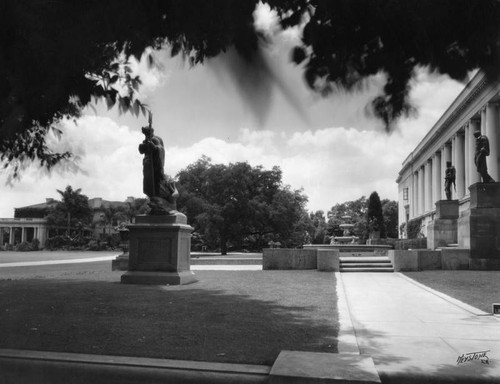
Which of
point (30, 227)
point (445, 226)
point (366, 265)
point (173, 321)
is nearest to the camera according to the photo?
point (173, 321)

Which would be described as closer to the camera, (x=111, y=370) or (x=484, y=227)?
(x=111, y=370)

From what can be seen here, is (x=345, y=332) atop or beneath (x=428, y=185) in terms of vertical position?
beneath

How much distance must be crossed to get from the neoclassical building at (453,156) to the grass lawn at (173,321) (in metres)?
13.0

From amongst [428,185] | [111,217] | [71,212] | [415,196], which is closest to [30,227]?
[71,212]

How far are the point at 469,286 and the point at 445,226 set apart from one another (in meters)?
15.4

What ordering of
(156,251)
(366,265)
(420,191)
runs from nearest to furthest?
(156,251) < (366,265) < (420,191)

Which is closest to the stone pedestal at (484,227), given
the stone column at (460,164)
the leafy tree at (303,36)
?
the leafy tree at (303,36)

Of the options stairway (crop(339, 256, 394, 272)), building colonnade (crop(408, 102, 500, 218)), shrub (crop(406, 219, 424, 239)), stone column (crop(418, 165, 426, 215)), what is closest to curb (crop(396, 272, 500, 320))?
stairway (crop(339, 256, 394, 272))

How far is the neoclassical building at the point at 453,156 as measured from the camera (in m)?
36.5

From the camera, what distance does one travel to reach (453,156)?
49656 millimetres

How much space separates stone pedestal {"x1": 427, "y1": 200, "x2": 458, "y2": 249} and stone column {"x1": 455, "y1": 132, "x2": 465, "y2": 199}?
2020cm

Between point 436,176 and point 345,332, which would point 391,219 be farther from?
point 345,332

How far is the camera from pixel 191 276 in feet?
45.0

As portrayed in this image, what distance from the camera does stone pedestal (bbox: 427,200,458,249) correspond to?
2769 centimetres
